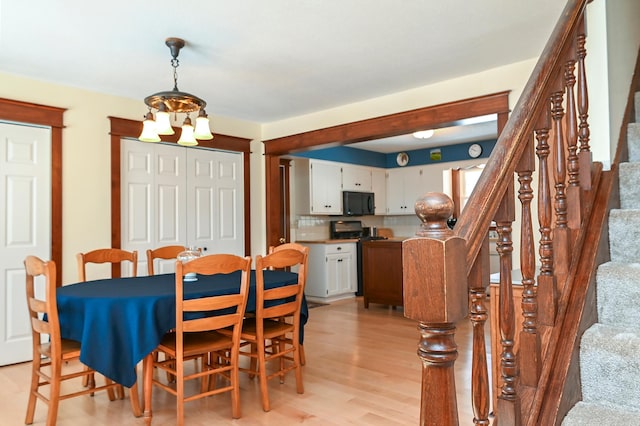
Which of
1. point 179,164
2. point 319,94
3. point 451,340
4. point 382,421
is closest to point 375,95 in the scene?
point 319,94

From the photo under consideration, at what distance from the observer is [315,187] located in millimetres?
6770

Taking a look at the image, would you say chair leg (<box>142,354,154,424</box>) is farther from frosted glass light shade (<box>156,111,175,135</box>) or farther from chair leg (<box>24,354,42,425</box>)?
frosted glass light shade (<box>156,111,175,135</box>)

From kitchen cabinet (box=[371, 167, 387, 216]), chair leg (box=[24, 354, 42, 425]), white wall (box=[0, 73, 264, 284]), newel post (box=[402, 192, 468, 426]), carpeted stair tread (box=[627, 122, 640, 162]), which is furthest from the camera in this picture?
kitchen cabinet (box=[371, 167, 387, 216])

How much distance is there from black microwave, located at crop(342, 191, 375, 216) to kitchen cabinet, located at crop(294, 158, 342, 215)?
233 millimetres

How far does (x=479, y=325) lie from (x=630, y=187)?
4.14 ft

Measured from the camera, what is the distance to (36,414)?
2637 millimetres

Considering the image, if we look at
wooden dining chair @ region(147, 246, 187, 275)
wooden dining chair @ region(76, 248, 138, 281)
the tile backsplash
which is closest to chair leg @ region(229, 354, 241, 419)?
wooden dining chair @ region(147, 246, 187, 275)

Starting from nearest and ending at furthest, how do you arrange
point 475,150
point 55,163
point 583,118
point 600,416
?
1. point 600,416
2. point 583,118
3. point 55,163
4. point 475,150

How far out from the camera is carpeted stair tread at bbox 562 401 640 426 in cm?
115

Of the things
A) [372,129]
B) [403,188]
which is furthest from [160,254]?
[403,188]

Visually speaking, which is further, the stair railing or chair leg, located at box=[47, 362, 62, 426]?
chair leg, located at box=[47, 362, 62, 426]

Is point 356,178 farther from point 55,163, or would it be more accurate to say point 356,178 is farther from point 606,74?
point 606,74

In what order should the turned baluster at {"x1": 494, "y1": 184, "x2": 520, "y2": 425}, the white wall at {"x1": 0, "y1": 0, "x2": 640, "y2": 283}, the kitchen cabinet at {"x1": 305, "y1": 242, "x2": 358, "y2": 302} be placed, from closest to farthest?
the turned baluster at {"x1": 494, "y1": 184, "x2": 520, "y2": 425}, the white wall at {"x1": 0, "y1": 0, "x2": 640, "y2": 283}, the kitchen cabinet at {"x1": 305, "y1": 242, "x2": 358, "y2": 302}

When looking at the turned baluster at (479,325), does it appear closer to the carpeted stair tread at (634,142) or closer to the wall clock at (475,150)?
the carpeted stair tread at (634,142)
